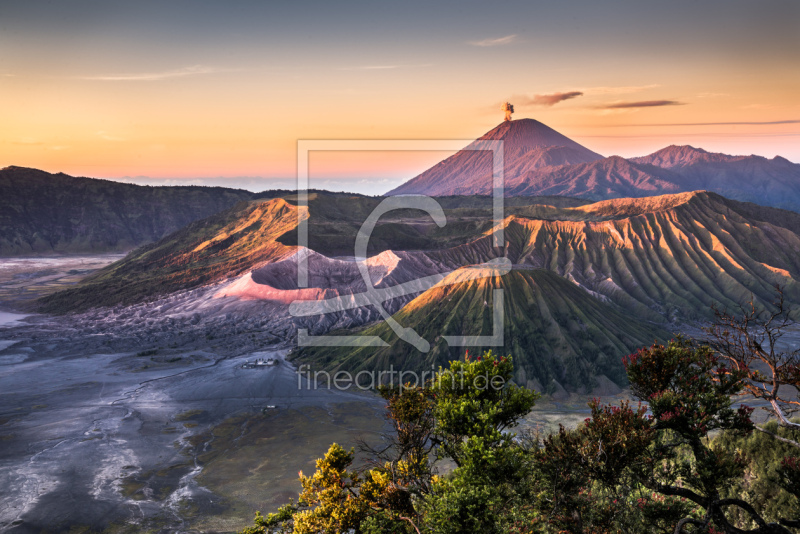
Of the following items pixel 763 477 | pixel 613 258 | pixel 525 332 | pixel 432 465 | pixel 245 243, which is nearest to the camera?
pixel 432 465

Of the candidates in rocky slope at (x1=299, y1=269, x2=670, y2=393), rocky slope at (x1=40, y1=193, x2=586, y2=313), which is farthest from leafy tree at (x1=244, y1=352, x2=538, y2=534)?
rocky slope at (x1=40, y1=193, x2=586, y2=313)

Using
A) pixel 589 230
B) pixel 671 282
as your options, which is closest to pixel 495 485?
pixel 671 282

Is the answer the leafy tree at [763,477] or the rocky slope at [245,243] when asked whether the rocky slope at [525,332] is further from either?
the leafy tree at [763,477]

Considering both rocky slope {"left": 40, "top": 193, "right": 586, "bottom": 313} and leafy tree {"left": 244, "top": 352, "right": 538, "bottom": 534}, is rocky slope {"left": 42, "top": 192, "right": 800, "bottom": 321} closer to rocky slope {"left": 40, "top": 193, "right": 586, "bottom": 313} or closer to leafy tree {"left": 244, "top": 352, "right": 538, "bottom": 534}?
rocky slope {"left": 40, "top": 193, "right": 586, "bottom": 313}

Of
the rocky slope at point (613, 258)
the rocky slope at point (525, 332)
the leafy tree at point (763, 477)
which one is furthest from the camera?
the rocky slope at point (613, 258)

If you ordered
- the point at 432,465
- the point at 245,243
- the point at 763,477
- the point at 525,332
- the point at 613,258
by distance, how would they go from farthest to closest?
the point at 245,243
the point at 613,258
the point at 525,332
the point at 763,477
the point at 432,465

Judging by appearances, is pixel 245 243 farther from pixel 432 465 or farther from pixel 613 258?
pixel 432 465

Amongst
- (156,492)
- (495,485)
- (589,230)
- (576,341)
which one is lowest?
(156,492)

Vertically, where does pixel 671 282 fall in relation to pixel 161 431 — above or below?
above

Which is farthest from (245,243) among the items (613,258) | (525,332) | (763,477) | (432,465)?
(763,477)

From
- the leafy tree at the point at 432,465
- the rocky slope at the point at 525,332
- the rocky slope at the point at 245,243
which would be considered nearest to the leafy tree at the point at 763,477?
the leafy tree at the point at 432,465

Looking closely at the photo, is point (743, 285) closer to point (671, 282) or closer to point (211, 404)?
point (671, 282)
